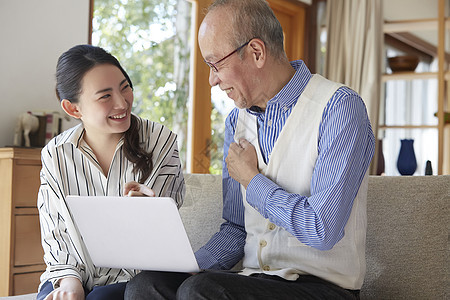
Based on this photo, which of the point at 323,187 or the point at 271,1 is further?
the point at 271,1

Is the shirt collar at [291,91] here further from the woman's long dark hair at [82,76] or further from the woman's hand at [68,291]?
the woman's hand at [68,291]

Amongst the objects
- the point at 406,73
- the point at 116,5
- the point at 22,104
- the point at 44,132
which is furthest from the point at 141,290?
the point at 406,73

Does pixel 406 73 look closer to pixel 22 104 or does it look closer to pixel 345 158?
pixel 22 104

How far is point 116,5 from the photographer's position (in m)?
3.82

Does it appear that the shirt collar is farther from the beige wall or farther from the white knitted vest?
the beige wall

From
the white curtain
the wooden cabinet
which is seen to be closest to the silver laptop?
the wooden cabinet

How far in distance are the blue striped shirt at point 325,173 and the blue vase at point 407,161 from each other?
1.51 meters

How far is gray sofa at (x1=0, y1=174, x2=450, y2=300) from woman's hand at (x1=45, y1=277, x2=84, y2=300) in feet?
1.00

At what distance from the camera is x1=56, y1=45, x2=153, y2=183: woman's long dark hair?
1687 millimetres

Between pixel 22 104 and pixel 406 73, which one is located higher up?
pixel 406 73

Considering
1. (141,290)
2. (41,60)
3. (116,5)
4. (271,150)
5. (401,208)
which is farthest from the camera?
(116,5)

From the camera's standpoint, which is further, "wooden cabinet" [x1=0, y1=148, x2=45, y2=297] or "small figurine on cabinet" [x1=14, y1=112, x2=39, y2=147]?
"small figurine on cabinet" [x1=14, y1=112, x2=39, y2=147]

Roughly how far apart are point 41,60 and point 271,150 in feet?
7.22

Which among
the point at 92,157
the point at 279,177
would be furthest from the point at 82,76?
the point at 279,177
